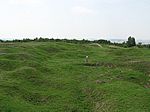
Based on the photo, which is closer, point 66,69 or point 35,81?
point 35,81

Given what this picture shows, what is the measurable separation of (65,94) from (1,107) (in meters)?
7.21

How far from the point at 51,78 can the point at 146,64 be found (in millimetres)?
13694

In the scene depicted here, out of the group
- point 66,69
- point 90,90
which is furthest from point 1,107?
point 66,69

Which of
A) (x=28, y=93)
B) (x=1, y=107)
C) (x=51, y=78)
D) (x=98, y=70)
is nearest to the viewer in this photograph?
(x=1, y=107)

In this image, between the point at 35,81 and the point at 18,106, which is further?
the point at 35,81

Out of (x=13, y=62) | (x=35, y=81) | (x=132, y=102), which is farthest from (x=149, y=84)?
(x=13, y=62)

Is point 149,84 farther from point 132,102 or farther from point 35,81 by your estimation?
point 35,81

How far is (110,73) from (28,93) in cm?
1174

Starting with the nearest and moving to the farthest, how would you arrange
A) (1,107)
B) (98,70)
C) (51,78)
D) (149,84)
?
1. (1,107)
2. (149,84)
3. (51,78)
4. (98,70)

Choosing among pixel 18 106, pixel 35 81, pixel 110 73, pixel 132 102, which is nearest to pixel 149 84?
pixel 110 73

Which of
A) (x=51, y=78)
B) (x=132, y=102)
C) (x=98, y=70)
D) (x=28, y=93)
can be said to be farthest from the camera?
(x=98, y=70)

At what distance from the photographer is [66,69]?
39.3 metres

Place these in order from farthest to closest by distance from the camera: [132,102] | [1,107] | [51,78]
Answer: [51,78]
[132,102]
[1,107]

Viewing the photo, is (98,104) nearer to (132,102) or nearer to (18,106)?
(132,102)
